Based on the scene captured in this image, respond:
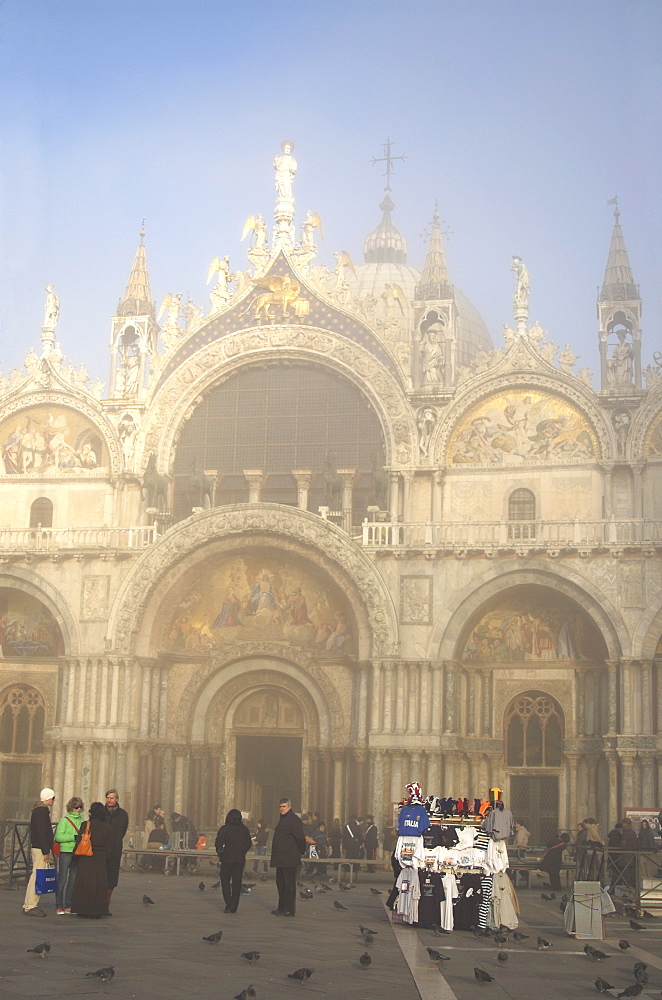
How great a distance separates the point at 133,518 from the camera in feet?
105

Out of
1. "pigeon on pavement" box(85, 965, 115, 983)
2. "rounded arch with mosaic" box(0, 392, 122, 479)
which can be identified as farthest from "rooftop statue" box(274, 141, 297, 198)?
"pigeon on pavement" box(85, 965, 115, 983)

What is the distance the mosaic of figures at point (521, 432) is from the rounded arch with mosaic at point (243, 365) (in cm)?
219

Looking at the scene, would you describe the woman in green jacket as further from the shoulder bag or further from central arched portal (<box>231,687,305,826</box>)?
central arched portal (<box>231,687,305,826</box>)

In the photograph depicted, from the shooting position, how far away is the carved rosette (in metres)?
28.8

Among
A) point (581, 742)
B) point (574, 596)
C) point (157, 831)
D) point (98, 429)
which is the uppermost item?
point (98, 429)

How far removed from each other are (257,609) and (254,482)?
3.11 meters

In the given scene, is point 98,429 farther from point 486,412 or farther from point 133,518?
point 486,412

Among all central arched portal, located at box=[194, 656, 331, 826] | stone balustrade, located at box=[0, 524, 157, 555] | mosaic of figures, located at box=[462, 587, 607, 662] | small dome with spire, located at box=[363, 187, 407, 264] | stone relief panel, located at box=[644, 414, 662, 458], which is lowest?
central arched portal, located at box=[194, 656, 331, 826]

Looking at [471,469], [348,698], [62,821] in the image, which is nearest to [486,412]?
[471,469]

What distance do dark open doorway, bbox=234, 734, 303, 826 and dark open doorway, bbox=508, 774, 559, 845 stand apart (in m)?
5.19

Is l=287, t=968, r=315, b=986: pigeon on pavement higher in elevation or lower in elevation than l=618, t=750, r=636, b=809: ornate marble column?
lower

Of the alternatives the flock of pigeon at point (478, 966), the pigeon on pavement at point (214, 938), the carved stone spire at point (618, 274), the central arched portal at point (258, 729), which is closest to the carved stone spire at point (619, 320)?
the carved stone spire at point (618, 274)

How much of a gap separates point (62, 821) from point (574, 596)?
15269mm

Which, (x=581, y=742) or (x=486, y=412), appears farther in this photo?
(x=486, y=412)
